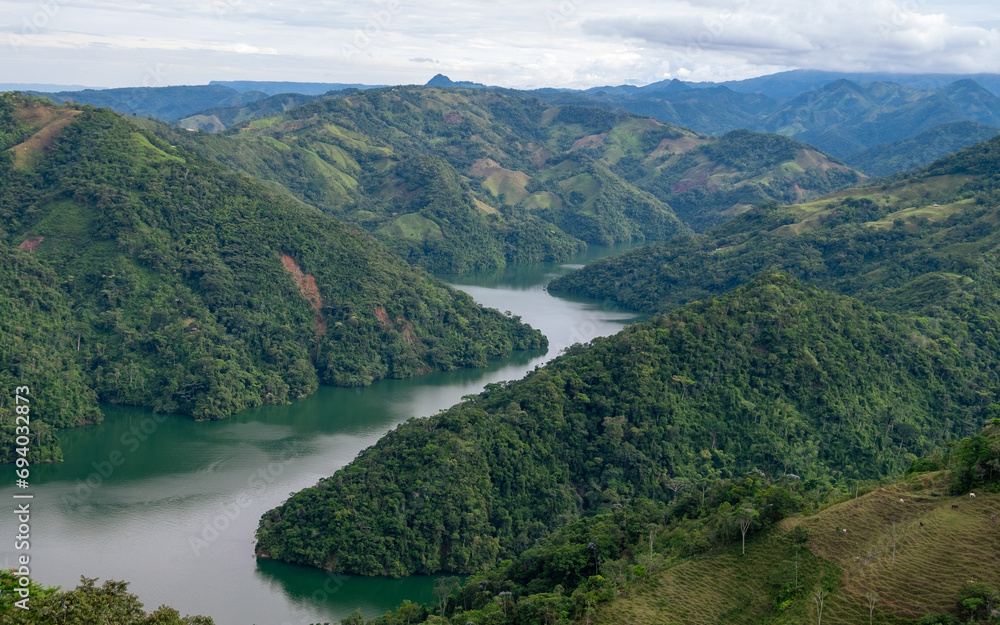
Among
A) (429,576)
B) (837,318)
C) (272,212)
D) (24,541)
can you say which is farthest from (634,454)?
(272,212)

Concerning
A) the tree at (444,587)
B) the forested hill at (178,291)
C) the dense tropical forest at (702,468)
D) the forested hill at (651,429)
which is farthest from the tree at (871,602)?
the forested hill at (178,291)

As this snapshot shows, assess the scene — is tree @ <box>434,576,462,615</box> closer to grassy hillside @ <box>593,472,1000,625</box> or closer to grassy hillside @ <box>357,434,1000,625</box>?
grassy hillside @ <box>357,434,1000,625</box>

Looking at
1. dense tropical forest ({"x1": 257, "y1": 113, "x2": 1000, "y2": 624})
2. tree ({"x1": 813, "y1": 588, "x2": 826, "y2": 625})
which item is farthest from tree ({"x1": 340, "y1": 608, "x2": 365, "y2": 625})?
tree ({"x1": 813, "y1": 588, "x2": 826, "y2": 625})

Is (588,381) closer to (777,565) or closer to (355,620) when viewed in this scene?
(355,620)

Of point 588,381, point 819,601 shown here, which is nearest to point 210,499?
point 588,381

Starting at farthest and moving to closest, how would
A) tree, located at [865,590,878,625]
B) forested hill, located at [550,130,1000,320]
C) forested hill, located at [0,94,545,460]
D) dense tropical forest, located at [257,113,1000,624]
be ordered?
forested hill, located at [550,130,1000,320] < forested hill, located at [0,94,545,460] < dense tropical forest, located at [257,113,1000,624] < tree, located at [865,590,878,625]

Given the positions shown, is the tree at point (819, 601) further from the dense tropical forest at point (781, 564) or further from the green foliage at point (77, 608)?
the green foliage at point (77, 608)
